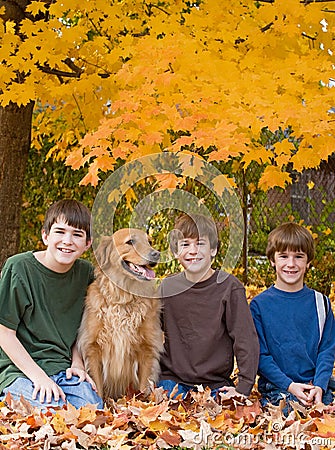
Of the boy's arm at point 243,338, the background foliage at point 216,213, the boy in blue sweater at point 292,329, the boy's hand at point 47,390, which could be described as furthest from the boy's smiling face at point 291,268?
the background foliage at point 216,213

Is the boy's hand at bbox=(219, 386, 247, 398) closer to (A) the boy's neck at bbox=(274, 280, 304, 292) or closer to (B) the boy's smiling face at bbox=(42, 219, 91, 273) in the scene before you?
(A) the boy's neck at bbox=(274, 280, 304, 292)

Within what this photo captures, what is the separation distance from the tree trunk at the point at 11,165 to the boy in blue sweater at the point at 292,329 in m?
2.48

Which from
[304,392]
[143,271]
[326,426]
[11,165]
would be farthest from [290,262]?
[11,165]

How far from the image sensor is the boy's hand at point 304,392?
3.29 metres

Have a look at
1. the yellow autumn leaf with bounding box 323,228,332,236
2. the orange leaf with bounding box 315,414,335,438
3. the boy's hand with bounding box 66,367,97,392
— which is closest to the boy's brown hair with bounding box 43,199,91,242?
the boy's hand with bounding box 66,367,97,392

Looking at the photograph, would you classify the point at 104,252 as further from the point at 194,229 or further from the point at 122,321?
the point at 194,229

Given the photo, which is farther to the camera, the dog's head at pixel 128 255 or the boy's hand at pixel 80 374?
the dog's head at pixel 128 255

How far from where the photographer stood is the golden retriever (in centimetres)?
340

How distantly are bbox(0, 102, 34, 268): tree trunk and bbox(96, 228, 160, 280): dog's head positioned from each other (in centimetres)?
208

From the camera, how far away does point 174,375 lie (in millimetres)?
3488

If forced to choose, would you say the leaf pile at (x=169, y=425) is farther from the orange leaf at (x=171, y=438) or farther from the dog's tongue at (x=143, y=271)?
the dog's tongue at (x=143, y=271)

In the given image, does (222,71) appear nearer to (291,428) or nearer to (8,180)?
(291,428)

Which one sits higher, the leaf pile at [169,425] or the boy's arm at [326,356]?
the boy's arm at [326,356]

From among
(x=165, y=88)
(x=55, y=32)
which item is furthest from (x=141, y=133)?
(x=55, y=32)
